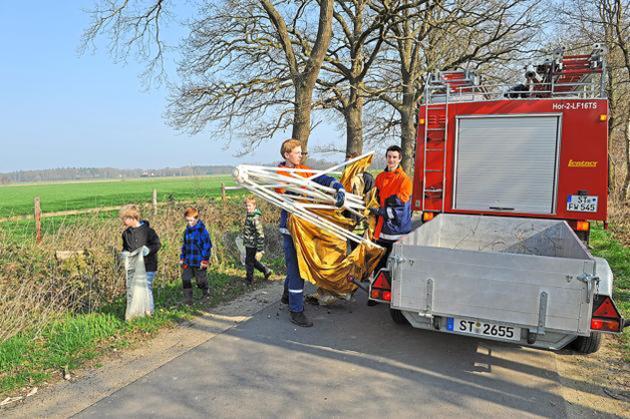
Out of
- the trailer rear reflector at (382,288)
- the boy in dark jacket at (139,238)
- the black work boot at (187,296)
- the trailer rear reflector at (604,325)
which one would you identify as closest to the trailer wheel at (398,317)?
the trailer rear reflector at (382,288)

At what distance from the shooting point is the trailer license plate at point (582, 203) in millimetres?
5957

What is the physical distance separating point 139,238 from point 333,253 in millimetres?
2289

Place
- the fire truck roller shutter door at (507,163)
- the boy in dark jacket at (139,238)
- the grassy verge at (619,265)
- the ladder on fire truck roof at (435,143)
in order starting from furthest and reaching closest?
the ladder on fire truck roof at (435,143)
the fire truck roller shutter door at (507,163)
the boy in dark jacket at (139,238)
the grassy verge at (619,265)

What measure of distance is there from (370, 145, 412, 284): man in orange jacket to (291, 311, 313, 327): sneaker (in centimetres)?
111

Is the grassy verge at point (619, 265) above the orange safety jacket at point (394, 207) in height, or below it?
below

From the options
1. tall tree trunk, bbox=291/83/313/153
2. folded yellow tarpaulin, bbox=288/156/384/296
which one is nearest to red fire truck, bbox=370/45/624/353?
folded yellow tarpaulin, bbox=288/156/384/296

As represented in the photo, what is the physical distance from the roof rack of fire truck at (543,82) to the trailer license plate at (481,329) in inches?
156

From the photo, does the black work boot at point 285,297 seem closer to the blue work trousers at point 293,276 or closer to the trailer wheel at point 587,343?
the blue work trousers at point 293,276

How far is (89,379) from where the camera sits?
3.76m

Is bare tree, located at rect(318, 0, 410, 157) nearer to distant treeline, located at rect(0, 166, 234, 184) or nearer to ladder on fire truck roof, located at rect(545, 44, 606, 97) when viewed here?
ladder on fire truck roof, located at rect(545, 44, 606, 97)

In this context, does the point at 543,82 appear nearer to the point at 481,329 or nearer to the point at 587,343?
the point at 587,343

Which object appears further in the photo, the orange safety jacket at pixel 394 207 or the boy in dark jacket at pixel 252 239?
the boy in dark jacket at pixel 252 239

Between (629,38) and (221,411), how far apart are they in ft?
58.7

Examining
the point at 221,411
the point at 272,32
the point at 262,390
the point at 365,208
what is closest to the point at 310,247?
the point at 365,208
